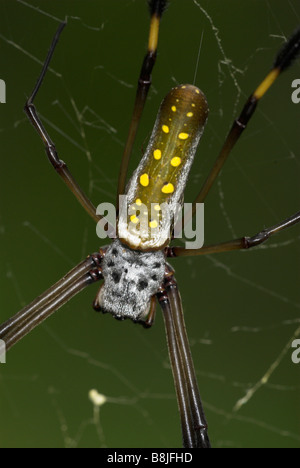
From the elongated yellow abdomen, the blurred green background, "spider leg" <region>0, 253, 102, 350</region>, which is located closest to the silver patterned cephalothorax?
the elongated yellow abdomen

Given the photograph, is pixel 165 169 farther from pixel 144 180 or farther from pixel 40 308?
pixel 40 308

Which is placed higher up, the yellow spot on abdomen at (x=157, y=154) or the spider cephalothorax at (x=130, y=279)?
the yellow spot on abdomen at (x=157, y=154)

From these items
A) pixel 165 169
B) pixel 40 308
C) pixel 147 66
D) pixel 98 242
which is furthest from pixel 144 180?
pixel 98 242

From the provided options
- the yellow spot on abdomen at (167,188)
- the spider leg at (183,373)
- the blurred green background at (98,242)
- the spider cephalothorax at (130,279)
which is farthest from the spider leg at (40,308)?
the blurred green background at (98,242)

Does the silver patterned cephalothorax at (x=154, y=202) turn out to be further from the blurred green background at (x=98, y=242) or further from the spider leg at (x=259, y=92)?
the blurred green background at (x=98, y=242)

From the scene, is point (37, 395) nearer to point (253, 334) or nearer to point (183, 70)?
point (253, 334)

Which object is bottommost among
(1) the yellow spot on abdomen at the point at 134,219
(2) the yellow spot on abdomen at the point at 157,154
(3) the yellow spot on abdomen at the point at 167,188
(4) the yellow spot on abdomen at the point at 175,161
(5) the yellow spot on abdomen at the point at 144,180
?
(1) the yellow spot on abdomen at the point at 134,219

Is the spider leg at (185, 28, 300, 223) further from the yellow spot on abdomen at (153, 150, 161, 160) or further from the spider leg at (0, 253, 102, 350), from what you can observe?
the spider leg at (0, 253, 102, 350)
